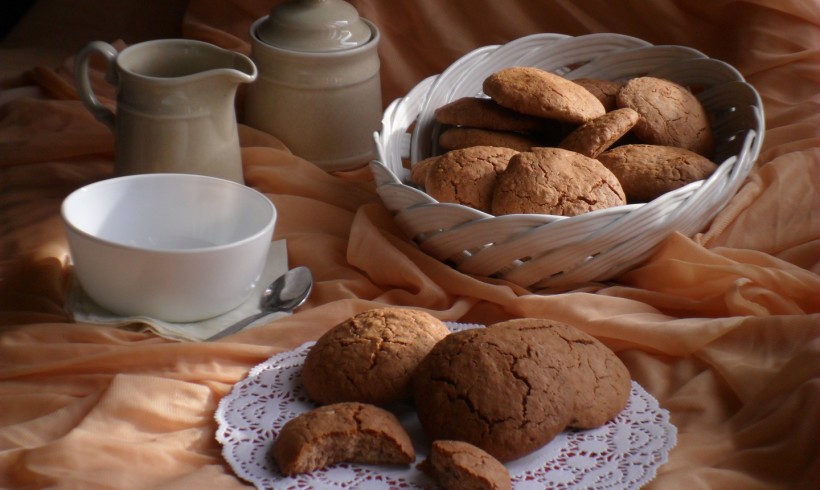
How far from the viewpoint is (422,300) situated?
121 centimetres

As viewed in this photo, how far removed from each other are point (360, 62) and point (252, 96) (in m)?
0.19

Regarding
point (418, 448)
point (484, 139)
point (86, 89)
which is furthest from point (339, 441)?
point (86, 89)

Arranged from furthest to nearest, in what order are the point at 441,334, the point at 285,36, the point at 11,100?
the point at 11,100 → the point at 285,36 → the point at 441,334

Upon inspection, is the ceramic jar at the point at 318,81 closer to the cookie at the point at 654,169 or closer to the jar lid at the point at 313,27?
the jar lid at the point at 313,27

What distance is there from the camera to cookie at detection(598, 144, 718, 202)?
1.26 m

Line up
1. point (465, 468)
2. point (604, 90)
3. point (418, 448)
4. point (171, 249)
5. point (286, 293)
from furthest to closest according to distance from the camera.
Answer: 1. point (604, 90)
2. point (286, 293)
3. point (171, 249)
4. point (418, 448)
5. point (465, 468)

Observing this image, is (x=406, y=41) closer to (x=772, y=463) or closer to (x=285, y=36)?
(x=285, y=36)

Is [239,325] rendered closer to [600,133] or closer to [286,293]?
[286,293]

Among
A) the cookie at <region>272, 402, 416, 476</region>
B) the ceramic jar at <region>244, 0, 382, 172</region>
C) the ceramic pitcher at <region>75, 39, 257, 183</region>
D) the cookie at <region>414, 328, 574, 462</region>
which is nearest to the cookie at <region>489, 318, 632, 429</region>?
the cookie at <region>414, 328, 574, 462</region>

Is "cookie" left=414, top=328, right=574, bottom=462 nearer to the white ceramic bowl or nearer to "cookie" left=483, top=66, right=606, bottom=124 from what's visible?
the white ceramic bowl

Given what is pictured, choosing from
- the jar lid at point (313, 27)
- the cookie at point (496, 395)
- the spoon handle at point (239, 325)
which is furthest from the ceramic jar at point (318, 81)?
the cookie at point (496, 395)

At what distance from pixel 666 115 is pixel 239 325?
2.16ft

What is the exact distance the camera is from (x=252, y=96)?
1.59 m

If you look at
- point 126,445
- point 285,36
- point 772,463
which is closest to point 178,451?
point 126,445
